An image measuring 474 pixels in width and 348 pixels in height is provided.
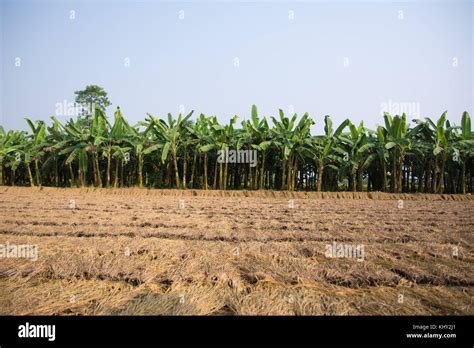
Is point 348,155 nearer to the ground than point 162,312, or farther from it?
farther from it

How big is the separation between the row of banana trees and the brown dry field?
8.25m

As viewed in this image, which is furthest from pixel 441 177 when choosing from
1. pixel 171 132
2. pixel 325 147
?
pixel 171 132

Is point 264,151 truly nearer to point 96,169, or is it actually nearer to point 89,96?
point 96,169

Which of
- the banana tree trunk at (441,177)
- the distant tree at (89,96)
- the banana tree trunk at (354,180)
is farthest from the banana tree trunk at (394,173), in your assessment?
the distant tree at (89,96)

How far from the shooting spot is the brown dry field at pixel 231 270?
212 cm

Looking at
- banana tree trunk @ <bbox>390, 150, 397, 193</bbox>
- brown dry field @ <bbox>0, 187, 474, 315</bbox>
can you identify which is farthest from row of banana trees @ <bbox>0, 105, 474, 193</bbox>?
brown dry field @ <bbox>0, 187, 474, 315</bbox>

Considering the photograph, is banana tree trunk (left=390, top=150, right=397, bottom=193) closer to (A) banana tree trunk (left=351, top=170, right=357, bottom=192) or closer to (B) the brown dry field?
(A) banana tree trunk (left=351, top=170, right=357, bottom=192)

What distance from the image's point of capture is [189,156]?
14.3m

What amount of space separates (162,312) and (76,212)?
4815mm

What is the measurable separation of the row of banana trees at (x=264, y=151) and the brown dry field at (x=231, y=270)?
27.1 ft

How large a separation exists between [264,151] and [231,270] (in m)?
10.5
